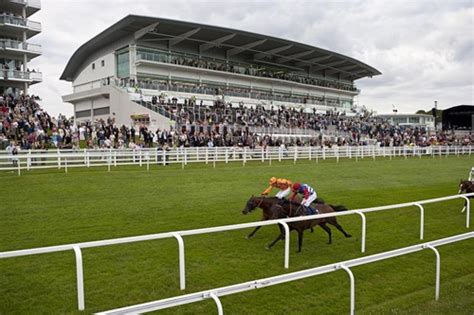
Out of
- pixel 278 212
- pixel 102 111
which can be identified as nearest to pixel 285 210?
pixel 278 212

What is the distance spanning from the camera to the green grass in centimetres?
539

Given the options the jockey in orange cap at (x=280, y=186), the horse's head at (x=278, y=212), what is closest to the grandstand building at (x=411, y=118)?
the jockey in orange cap at (x=280, y=186)

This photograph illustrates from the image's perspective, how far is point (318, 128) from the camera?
148 ft

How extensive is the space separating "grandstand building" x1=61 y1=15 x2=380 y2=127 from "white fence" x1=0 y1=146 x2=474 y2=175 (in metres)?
7.91

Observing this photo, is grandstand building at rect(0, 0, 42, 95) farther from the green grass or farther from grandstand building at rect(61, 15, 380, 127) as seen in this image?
the green grass

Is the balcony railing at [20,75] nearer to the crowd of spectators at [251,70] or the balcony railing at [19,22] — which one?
the balcony railing at [19,22]

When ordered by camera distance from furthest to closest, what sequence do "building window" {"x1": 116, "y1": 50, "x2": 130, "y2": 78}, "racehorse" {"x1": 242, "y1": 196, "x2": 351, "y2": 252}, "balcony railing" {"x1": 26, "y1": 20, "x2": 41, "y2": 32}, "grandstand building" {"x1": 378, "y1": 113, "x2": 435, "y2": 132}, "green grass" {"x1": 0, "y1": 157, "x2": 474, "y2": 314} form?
"grandstand building" {"x1": 378, "y1": 113, "x2": 435, "y2": 132}
"building window" {"x1": 116, "y1": 50, "x2": 130, "y2": 78}
"balcony railing" {"x1": 26, "y1": 20, "x2": 41, "y2": 32}
"racehorse" {"x1": 242, "y1": 196, "x2": 351, "y2": 252}
"green grass" {"x1": 0, "y1": 157, "x2": 474, "y2": 314}

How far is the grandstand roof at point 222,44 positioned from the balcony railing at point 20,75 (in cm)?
1084

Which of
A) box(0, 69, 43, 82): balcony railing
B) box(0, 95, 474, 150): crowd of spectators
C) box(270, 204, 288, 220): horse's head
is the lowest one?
box(270, 204, 288, 220): horse's head

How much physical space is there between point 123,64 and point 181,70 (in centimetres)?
Answer: 660

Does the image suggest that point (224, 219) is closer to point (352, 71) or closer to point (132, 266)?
point (132, 266)

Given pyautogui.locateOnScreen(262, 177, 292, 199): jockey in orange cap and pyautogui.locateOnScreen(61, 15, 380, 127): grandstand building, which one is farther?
pyautogui.locateOnScreen(61, 15, 380, 127): grandstand building

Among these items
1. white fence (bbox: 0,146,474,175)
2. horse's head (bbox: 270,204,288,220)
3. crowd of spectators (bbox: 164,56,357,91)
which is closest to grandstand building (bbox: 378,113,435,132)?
crowd of spectators (bbox: 164,56,357,91)

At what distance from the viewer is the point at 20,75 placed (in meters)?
38.5
